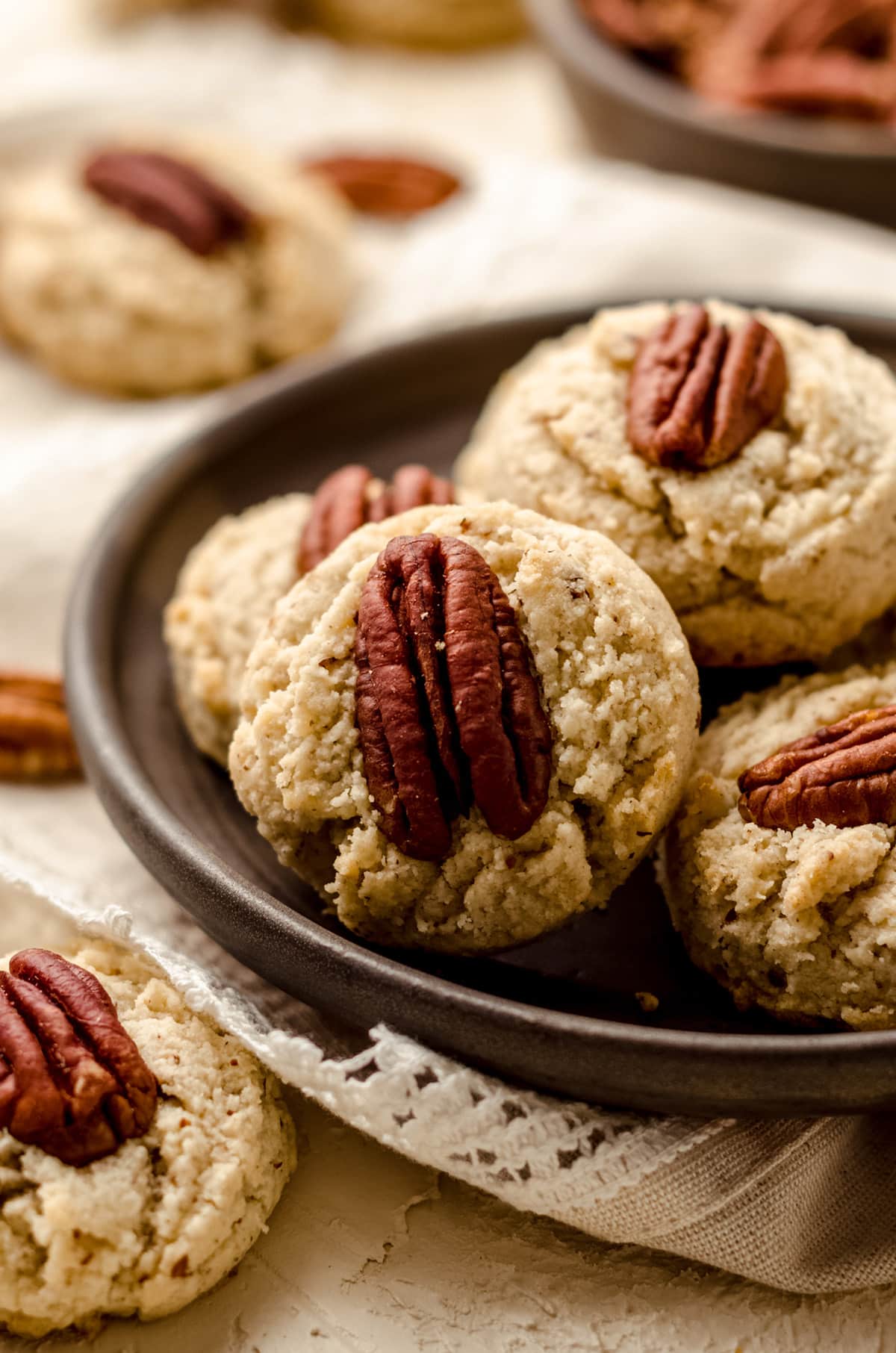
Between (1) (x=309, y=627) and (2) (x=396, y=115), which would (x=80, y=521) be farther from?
(2) (x=396, y=115)

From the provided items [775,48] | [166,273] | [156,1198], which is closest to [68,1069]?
[156,1198]

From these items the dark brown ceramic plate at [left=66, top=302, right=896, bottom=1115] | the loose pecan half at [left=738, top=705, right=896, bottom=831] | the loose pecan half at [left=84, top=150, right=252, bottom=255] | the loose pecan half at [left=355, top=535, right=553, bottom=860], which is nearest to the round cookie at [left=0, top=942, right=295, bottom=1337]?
the dark brown ceramic plate at [left=66, top=302, right=896, bottom=1115]

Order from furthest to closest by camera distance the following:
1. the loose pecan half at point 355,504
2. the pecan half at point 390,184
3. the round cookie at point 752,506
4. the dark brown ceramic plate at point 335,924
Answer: the pecan half at point 390,184 → the loose pecan half at point 355,504 → the round cookie at point 752,506 → the dark brown ceramic plate at point 335,924

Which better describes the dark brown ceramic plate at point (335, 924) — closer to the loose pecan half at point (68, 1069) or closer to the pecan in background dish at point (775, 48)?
the loose pecan half at point (68, 1069)

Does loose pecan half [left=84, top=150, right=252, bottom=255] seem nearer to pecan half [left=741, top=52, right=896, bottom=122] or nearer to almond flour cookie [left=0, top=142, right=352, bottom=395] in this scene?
almond flour cookie [left=0, top=142, right=352, bottom=395]

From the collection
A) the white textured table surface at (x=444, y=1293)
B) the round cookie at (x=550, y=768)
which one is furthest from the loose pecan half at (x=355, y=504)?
the white textured table surface at (x=444, y=1293)
